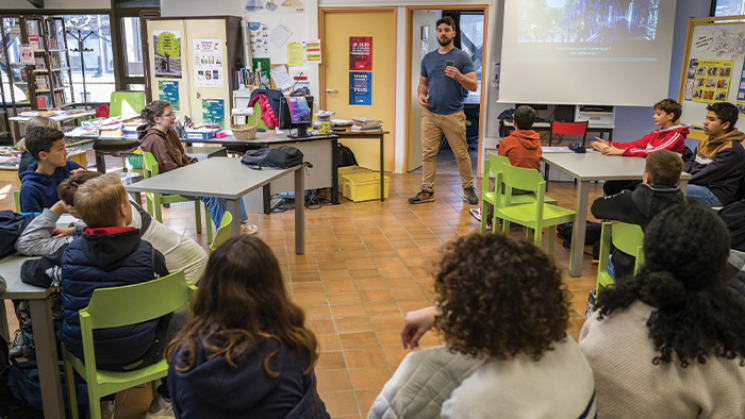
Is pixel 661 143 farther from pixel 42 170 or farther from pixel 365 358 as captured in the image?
pixel 42 170

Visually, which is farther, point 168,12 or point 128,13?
point 128,13

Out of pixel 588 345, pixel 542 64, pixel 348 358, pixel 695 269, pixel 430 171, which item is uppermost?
pixel 542 64

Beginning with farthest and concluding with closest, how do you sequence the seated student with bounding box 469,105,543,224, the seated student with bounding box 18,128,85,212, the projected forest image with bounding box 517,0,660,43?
the projected forest image with bounding box 517,0,660,43 → the seated student with bounding box 469,105,543,224 → the seated student with bounding box 18,128,85,212

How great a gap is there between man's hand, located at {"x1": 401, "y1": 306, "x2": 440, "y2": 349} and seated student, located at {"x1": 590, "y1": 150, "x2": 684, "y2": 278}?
6.53 ft

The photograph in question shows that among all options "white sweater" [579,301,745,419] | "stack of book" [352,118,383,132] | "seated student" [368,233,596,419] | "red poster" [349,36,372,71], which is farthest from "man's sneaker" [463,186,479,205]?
"seated student" [368,233,596,419]

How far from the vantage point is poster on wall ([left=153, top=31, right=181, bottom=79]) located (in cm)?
758

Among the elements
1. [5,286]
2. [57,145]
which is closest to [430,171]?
[57,145]

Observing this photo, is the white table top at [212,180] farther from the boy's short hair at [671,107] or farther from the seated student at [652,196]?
the boy's short hair at [671,107]

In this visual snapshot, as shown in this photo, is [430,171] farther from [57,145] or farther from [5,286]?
[5,286]

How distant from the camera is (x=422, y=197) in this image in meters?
6.33

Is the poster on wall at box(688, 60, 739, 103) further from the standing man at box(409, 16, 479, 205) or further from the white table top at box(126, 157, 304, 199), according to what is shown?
the white table top at box(126, 157, 304, 199)

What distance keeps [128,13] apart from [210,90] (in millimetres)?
2122

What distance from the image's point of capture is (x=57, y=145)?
3465 millimetres

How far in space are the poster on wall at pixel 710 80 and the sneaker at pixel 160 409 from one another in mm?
5690
